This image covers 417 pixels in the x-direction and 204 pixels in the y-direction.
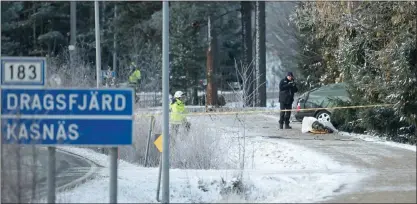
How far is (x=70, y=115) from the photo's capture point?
8984 millimetres

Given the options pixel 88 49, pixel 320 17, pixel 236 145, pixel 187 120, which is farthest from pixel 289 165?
pixel 88 49

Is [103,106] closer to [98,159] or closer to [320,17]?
[98,159]

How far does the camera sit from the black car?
22531mm

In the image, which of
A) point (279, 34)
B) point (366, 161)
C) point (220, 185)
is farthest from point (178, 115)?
point (279, 34)

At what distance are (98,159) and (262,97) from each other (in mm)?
22577

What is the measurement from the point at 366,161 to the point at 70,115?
6755 millimetres

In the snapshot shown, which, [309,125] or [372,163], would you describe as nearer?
[372,163]

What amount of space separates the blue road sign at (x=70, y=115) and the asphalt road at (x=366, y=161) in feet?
10.5

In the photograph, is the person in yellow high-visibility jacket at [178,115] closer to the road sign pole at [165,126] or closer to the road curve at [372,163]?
the road curve at [372,163]

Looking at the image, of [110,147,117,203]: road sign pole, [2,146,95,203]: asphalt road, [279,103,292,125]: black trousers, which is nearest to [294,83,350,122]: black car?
[279,103,292,125]: black trousers

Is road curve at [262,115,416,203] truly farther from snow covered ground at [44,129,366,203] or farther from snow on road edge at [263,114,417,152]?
snow covered ground at [44,129,366,203]

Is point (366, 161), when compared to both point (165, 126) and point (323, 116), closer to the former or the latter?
point (165, 126)

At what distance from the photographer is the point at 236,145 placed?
17000mm

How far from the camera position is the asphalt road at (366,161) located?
33.4 ft
